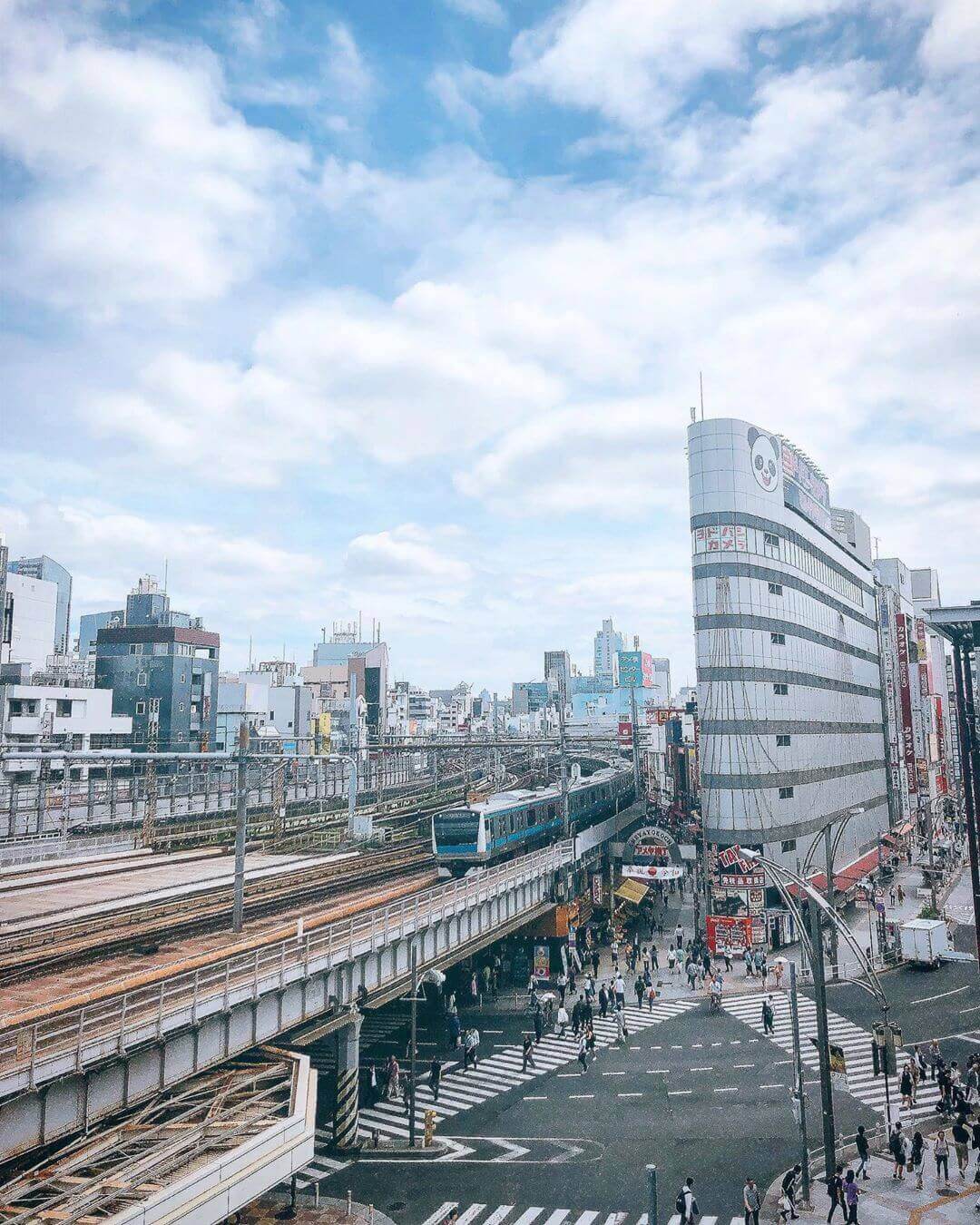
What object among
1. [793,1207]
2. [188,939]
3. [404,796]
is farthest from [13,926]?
[404,796]

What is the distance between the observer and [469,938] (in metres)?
36.8

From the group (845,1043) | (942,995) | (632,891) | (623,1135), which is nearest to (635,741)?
(632,891)

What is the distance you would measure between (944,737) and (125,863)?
128 metres

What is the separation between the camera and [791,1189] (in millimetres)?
22172

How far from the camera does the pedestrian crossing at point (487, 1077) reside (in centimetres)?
2961

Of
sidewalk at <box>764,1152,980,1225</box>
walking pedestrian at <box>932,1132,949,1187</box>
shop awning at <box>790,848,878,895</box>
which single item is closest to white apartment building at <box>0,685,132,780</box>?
shop awning at <box>790,848,878,895</box>

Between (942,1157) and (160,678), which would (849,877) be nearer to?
(942,1157)

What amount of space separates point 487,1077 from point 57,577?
176m

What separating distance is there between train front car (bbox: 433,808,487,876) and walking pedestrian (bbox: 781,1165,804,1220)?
2246 centimetres

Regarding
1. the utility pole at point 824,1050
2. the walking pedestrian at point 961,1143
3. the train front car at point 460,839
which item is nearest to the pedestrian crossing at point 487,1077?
the train front car at point 460,839

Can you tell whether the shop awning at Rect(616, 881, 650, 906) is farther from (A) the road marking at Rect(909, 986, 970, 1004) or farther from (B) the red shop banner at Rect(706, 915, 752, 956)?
(A) the road marking at Rect(909, 986, 970, 1004)

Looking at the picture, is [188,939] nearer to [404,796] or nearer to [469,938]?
[469,938]

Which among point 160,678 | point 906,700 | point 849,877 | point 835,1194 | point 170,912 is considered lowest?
point 835,1194

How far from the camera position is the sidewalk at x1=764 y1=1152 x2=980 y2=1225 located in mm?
21344
